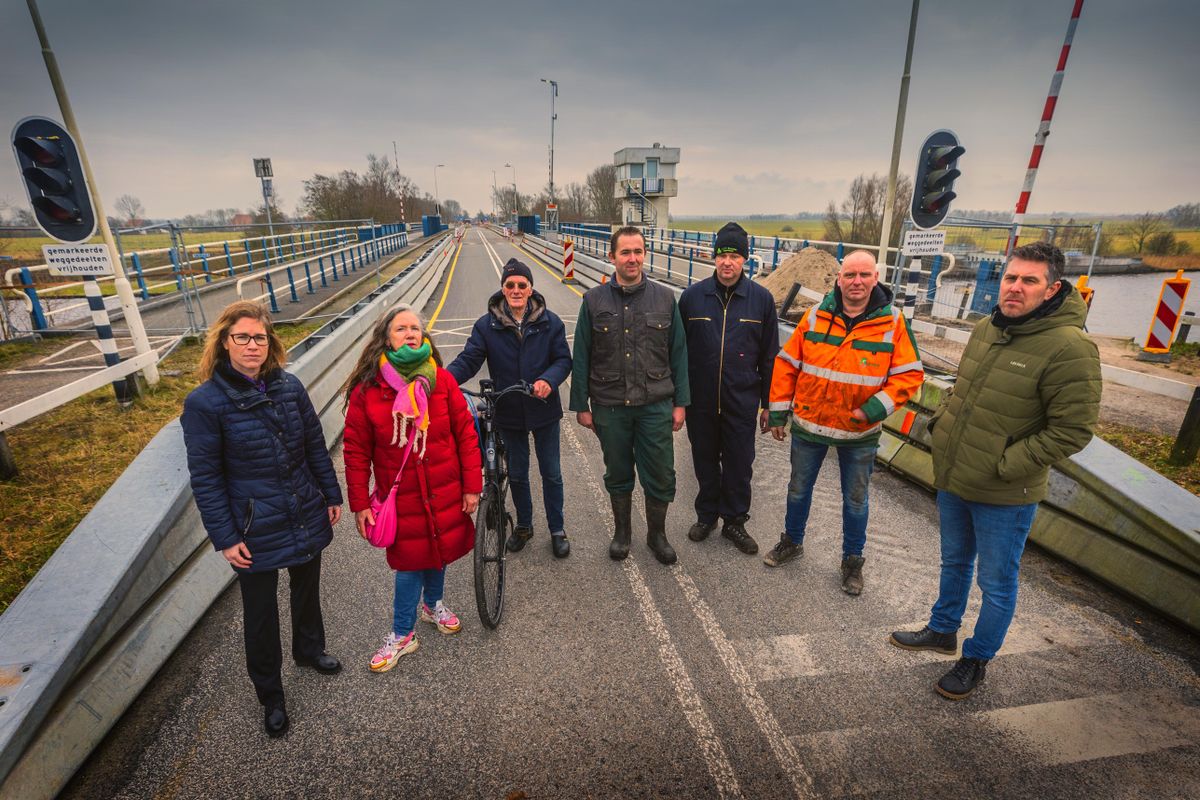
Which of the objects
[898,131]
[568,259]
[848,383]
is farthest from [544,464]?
[568,259]

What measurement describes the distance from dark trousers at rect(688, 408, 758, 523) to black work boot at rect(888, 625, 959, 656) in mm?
1293

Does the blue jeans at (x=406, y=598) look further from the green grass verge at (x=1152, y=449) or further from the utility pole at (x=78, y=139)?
the utility pole at (x=78, y=139)

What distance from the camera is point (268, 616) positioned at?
8.21ft

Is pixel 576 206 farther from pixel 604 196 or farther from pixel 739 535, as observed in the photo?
pixel 739 535

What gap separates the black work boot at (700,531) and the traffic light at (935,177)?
5048mm

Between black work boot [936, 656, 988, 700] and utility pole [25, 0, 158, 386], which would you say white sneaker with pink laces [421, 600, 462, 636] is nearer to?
black work boot [936, 656, 988, 700]

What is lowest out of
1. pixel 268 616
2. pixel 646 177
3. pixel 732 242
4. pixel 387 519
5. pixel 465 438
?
pixel 268 616

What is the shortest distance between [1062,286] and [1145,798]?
6.98ft

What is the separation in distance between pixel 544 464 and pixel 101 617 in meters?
2.39

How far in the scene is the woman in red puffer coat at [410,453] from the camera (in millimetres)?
2543

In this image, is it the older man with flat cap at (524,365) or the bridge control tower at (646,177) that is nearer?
the older man with flat cap at (524,365)

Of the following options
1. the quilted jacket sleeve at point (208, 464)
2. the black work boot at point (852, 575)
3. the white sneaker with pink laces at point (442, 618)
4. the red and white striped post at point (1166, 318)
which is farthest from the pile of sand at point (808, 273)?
the quilted jacket sleeve at point (208, 464)

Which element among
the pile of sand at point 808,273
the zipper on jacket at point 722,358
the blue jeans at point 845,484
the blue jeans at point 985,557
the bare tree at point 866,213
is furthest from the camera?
the bare tree at point 866,213

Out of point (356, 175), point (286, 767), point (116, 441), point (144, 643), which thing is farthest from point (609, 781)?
point (356, 175)
